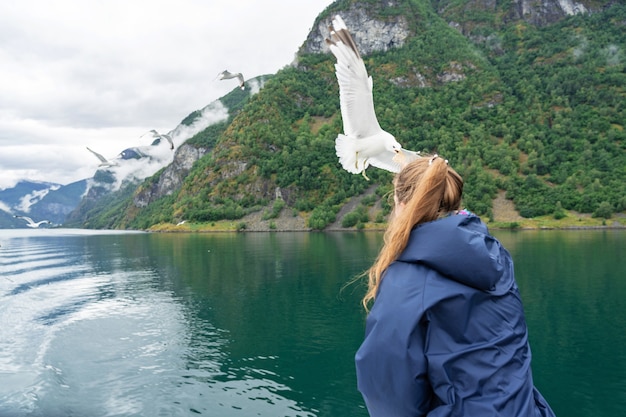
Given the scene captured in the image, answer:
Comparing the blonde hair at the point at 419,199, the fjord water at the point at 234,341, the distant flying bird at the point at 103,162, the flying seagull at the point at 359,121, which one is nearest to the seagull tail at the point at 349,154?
the flying seagull at the point at 359,121

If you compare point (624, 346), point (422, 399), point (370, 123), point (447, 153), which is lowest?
point (624, 346)

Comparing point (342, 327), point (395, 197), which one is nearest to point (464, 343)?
point (395, 197)

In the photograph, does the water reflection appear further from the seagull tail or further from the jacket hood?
the jacket hood

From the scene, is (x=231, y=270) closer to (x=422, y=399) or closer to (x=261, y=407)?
(x=261, y=407)

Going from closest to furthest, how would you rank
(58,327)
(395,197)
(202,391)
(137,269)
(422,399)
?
(422,399)
(395,197)
(202,391)
(58,327)
(137,269)

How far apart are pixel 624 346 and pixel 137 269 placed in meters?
40.5

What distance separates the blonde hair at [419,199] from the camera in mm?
2182

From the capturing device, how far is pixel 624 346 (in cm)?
1852

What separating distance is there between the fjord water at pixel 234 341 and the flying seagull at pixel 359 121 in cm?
936

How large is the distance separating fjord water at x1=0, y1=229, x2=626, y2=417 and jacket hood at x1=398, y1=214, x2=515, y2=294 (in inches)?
498

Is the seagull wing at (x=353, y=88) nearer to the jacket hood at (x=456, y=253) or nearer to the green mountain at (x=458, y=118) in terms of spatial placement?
the jacket hood at (x=456, y=253)

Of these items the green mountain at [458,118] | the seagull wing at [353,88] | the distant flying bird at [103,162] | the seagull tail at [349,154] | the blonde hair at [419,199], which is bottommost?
the blonde hair at [419,199]

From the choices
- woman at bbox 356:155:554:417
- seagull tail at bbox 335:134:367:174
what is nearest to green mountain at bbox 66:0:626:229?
seagull tail at bbox 335:134:367:174

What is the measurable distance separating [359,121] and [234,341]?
1618 centimetres
